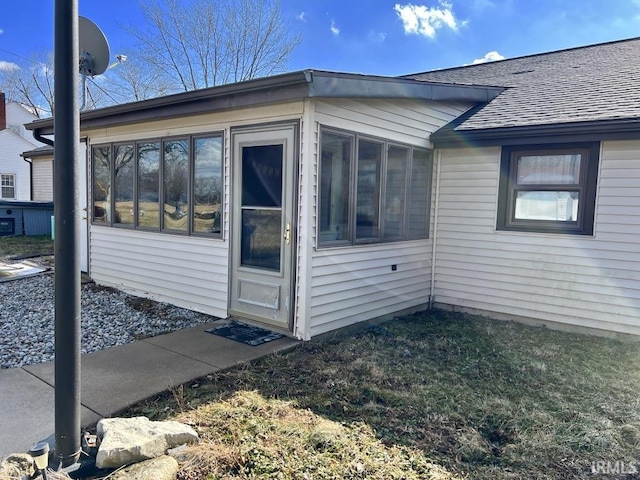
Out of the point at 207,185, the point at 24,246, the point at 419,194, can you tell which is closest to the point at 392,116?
the point at 419,194

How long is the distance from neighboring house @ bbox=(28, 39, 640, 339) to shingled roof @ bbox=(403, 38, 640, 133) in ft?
0.16

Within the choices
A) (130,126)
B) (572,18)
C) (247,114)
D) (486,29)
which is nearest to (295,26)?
(486,29)

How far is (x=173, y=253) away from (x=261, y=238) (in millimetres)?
1578

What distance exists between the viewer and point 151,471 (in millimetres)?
2301

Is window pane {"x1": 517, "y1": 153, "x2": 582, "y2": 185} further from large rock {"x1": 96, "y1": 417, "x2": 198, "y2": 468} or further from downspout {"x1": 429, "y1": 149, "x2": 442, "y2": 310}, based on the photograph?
large rock {"x1": 96, "y1": 417, "x2": 198, "y2": 468}

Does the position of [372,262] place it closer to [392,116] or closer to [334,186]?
[334,186]

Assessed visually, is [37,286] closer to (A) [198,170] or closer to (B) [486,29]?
(A) [198,170]

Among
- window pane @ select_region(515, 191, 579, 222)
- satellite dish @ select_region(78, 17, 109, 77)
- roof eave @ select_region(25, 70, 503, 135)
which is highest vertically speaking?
satellite dish @ select_region(78, 17, 109, 77)

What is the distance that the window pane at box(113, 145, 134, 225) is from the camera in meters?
6.40

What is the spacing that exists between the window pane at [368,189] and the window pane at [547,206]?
1.98 metres

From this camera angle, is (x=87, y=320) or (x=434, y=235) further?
(x=434, y=235)

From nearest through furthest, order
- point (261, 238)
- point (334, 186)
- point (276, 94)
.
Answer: point (276, 94) → point (334, 186) → point (261, 238)

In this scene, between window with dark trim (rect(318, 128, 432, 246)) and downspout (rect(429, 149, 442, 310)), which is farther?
downspout (rect(429, 149, 442, 310))

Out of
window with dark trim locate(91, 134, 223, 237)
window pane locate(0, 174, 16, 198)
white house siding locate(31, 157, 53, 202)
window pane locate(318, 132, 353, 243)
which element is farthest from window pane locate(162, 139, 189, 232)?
window pane locate(0, 174, 16, 198)
